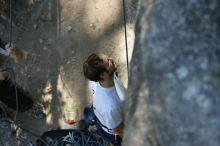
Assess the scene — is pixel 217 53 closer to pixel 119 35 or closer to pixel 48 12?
pixel 119 35

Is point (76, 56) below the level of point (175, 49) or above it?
below

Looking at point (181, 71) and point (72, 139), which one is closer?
point (181, 71)

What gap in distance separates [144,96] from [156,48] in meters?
0.25

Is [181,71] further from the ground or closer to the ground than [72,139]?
further from the ground

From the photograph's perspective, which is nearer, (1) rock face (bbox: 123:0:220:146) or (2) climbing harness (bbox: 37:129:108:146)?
(1) rock face (bbox: 123:0:220:146)

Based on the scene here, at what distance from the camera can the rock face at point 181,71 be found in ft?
6.19

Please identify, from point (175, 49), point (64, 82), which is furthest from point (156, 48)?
point (64, 82)

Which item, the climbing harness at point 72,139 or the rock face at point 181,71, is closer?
the rock face at point 181,71

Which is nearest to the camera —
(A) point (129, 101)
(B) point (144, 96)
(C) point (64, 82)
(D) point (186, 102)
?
(D) point (186, 102)

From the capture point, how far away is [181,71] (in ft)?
6.33

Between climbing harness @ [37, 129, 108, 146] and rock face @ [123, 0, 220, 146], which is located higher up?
rock face @ [123, 0, 220, 146]

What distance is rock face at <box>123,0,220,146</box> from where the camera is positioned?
1.89 m

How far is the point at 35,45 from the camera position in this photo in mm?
5504

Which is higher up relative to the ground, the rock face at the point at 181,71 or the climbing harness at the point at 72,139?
the rock face at the point at 181,71
